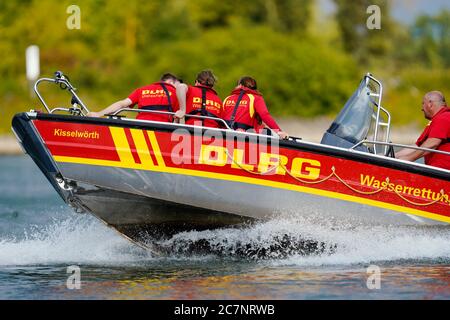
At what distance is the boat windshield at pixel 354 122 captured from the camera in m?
9.41

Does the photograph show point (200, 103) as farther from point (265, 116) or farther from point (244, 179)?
point (244, 179)

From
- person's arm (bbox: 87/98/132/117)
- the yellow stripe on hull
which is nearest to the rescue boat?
the yellow stripe on hull

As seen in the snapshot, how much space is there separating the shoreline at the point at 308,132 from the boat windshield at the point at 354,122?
79.4ft

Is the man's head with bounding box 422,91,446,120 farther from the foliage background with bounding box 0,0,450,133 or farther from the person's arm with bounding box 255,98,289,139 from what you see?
the foliage background with bounding box 0,0,450,133

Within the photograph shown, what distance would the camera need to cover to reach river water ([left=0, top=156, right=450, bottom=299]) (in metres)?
8.29

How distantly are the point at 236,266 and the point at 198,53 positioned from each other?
3128 centimetres

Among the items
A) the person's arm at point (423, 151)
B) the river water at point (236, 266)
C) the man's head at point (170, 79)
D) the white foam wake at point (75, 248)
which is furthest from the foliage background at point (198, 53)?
the person's arm at point (423, 151)

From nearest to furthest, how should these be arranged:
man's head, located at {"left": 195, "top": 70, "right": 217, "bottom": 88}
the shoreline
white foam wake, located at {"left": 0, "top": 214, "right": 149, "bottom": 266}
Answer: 1. man's head, located at {"left": 195, "top": 70, "right": 217, "bottom": 88}
2. white foam wake, located at {"left": 0, "top": 214, "right": 149, "bottom": 266}
3. the shoreline

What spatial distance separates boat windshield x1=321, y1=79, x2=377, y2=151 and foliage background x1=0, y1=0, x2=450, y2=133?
27039 mm

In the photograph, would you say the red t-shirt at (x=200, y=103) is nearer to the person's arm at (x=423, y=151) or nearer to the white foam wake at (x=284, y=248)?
the white foam wake at (x=284, y=248)

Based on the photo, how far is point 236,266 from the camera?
9484mm

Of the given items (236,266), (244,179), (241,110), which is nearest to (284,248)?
(236,266)
